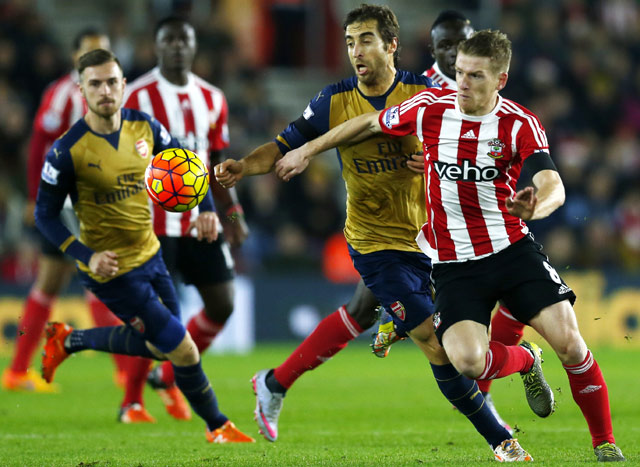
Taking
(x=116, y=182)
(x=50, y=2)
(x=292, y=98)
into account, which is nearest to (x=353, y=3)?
(x=292, y=98)

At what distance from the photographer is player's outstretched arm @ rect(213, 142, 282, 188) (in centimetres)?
516

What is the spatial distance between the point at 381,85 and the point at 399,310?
124 cm

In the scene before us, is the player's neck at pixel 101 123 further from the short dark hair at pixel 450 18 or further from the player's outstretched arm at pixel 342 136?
the short dark hair at pixel 450 18

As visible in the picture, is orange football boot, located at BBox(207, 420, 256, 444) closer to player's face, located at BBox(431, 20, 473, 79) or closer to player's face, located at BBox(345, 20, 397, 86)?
player's face, located at BBox(345, 20, 397, 86)

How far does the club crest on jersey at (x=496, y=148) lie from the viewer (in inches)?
197

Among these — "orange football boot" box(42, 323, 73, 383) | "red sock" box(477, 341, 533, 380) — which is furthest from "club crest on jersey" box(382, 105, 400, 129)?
"orange football boot" box(42, 323, 73, 383)

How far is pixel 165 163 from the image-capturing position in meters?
5.43

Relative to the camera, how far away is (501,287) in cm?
505

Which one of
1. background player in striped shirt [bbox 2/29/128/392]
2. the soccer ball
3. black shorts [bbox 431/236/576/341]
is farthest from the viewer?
background player in striped shirt [bbox 2/29/128/392]

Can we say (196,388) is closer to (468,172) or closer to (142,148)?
(142,148)

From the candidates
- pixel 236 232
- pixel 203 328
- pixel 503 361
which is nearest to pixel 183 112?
pixel 236 232

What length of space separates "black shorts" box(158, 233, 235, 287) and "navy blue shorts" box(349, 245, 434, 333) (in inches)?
54.0

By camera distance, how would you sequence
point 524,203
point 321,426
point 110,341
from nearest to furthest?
point 524,203, point 110,341, point 321,426

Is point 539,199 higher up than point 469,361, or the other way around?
point 539,199
